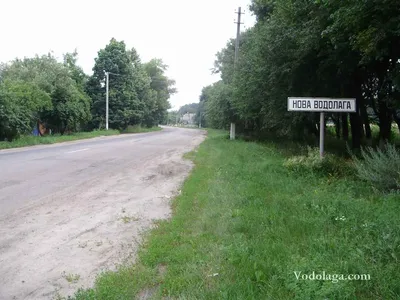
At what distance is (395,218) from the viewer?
4918mm

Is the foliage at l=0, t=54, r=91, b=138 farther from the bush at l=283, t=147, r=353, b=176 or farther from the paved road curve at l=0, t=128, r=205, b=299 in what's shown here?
the bush at l=283, t=147, r=353, b=176

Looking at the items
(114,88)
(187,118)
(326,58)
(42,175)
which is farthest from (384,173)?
(187,118)

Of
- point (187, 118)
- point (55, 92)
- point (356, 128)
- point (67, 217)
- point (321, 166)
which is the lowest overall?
point (67, 217)

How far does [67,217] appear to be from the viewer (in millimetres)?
6359

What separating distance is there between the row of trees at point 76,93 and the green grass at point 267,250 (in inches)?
827

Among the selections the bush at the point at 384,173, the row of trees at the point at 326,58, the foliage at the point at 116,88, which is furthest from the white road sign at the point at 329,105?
the foliage at the point at 116,88

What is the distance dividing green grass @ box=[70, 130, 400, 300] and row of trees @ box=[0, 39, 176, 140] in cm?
2101

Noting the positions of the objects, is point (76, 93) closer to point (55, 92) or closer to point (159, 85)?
point (55, 92)

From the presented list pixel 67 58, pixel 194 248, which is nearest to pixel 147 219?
pixel 194 248

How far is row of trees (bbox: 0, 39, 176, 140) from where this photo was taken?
24.7 metres

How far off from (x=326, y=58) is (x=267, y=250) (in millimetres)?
11078

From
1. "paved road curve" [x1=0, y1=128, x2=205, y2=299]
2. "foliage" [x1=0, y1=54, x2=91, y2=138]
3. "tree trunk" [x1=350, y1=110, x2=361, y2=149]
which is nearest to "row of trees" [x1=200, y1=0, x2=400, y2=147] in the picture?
"tree trunk" [x1=350, y1=110, x2=361, y2=149]

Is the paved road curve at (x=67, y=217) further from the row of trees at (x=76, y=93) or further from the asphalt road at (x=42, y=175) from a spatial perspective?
the row of trees at (x=76, y=93)

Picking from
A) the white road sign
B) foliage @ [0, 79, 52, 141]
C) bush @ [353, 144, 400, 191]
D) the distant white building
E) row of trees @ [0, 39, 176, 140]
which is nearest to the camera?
bush @ [353, 144, 400, 191]
